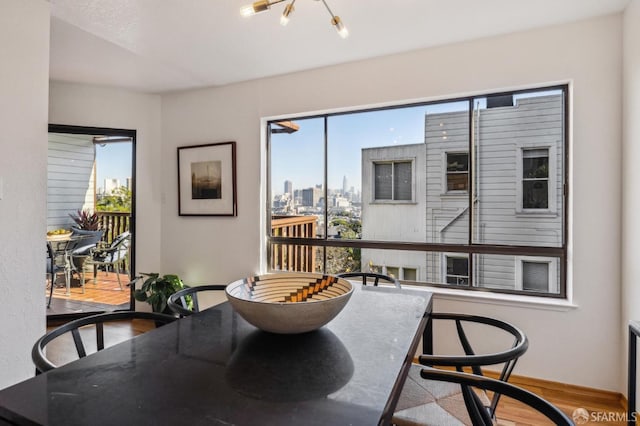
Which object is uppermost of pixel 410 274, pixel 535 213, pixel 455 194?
pixel 455 194

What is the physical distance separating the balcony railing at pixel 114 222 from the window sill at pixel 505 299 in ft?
11.2

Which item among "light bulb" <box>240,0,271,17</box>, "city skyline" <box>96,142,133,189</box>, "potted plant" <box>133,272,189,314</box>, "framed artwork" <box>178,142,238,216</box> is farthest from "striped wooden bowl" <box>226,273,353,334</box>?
"city skyline" <box>96,142,133,189</box>

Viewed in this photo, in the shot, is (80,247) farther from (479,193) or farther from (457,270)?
(479,193)

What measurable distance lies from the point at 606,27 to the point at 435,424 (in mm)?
2652

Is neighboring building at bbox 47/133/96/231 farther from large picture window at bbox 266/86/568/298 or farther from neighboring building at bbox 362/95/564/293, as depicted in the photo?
neighboring building at bbox 362/95/564/293

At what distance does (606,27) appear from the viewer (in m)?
2.29

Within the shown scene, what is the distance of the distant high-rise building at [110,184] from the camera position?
4080 mm

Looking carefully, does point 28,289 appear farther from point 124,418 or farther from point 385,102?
point 385,102

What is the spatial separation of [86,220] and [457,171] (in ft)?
13.3

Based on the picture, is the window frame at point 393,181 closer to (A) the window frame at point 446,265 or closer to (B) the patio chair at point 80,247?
(A) the window frame at point 446,265

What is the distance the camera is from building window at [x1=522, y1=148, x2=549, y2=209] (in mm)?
2557

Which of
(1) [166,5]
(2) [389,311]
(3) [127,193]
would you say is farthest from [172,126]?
(2) [389,311]

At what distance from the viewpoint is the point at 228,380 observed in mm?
836

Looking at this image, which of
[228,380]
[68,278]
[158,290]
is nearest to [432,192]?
[228,380]
